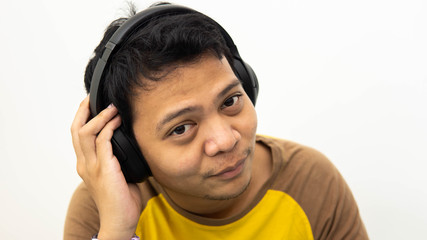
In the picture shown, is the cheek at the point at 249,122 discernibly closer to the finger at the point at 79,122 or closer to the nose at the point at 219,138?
the nose at the point at 219,138

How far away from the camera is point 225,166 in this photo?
1.25 m

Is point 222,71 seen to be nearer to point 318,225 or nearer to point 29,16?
point 318,225

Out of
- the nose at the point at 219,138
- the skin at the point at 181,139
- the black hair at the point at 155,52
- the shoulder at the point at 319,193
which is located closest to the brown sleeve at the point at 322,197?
the shoulder at the point at 319,193

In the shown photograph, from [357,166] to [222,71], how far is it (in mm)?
1238

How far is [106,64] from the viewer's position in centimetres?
123

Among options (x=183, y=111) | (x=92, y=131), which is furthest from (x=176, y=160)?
(x=92, y=131)

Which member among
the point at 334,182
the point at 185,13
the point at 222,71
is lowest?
the point at 334,182

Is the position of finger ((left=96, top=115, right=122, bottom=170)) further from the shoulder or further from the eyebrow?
the shoulder

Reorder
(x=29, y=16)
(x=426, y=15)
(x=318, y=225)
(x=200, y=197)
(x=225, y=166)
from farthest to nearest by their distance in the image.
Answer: (x=29, y=16) → (x=426, y=15) → (x=318, y=225) → (x=200, y=197) → (x=225, y=166)

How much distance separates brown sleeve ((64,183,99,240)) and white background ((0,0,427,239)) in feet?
3.23

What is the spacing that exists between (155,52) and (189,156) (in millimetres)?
292

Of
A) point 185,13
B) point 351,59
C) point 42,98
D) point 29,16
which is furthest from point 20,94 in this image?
point 351,59

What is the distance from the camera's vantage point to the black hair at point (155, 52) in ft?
3.94

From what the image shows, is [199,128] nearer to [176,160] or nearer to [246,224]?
[176,160]
